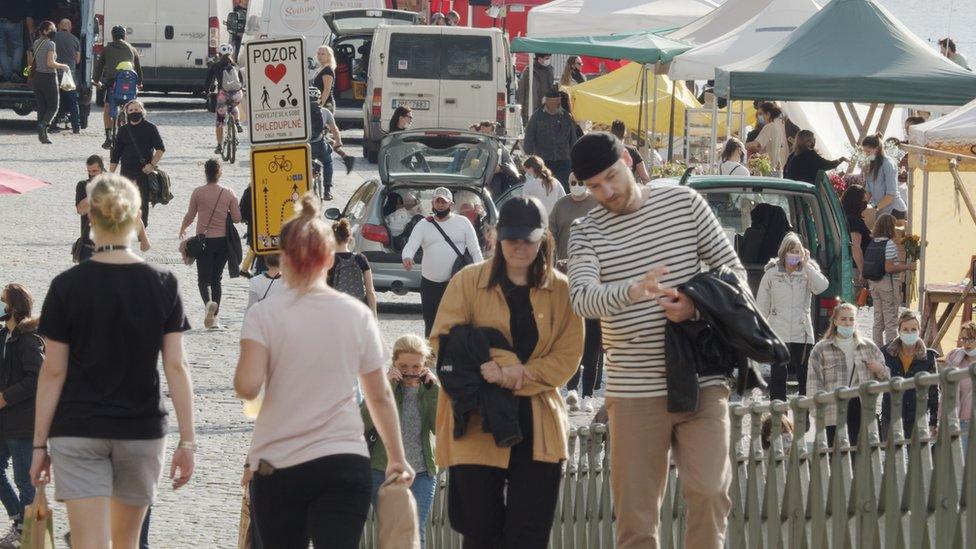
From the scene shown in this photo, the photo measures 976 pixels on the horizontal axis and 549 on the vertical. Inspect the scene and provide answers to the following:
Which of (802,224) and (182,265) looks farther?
(182,265)

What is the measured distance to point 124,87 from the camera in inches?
1142

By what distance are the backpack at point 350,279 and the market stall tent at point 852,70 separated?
22.8 feet

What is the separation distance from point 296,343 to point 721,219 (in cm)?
976

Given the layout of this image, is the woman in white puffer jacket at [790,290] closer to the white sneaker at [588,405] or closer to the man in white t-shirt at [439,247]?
the white sneaker at [588,405]

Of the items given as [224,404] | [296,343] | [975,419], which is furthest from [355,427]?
[224,404]

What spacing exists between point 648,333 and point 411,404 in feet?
8.65

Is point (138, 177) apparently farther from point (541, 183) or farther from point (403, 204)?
point (541, 183)

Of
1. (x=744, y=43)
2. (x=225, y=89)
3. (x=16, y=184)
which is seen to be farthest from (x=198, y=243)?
(x=225, y=89)

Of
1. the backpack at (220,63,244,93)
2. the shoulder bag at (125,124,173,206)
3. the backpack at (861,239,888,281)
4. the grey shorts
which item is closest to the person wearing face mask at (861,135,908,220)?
the backpack at (861,239,888,281)

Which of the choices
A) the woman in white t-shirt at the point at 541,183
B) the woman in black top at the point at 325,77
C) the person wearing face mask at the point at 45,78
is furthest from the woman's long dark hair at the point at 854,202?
the person wearing face mask at the point at 45,78

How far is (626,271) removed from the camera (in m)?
6.51

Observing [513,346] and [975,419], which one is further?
[513,346]

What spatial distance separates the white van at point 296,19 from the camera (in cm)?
3459

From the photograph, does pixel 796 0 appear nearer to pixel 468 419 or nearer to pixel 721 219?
pixel 721 219
